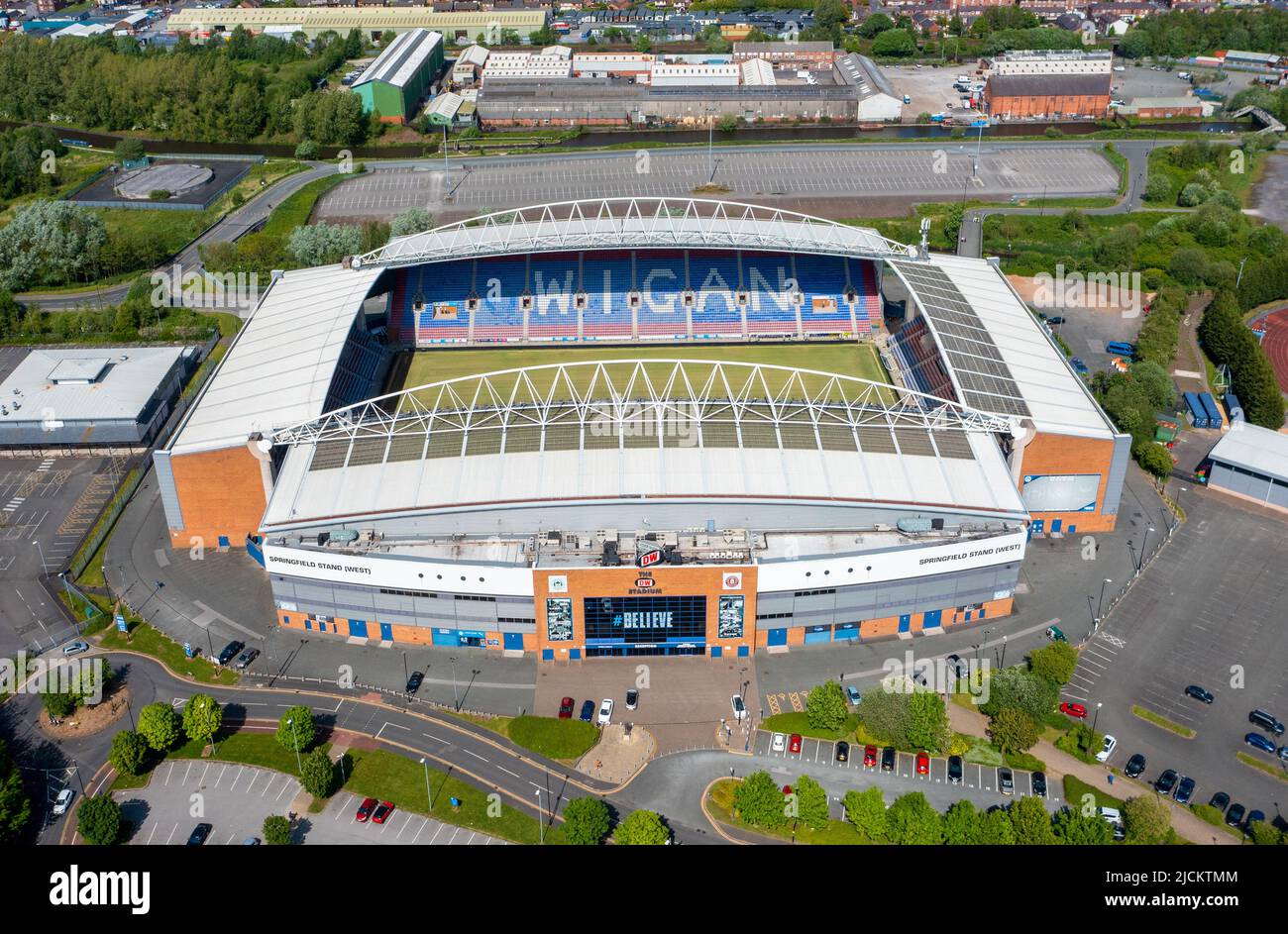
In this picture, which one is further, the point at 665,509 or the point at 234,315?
the point at 234,315

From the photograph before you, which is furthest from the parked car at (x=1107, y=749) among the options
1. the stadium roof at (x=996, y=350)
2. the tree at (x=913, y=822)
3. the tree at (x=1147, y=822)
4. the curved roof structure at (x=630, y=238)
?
the curved roof structure at (x=630, y=238)

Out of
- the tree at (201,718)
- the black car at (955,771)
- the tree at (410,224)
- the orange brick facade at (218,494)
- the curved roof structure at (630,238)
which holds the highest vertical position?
the curved roof structure at (630,238)

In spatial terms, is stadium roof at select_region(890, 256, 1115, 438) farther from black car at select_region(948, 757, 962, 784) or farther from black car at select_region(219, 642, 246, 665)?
black car at select_region(219, 642, 246, 665)

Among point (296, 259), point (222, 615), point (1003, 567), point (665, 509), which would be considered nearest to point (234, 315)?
point (296, 259)

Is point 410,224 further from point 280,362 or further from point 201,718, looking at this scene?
point 201,718

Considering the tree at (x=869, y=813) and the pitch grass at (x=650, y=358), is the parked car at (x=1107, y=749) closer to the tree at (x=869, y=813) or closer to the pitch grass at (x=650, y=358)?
the tree at (x=869, y=813)

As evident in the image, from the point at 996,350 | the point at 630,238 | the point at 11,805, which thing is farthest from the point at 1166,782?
the point at 630,238

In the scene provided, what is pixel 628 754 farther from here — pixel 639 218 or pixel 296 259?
pixel 296 259
